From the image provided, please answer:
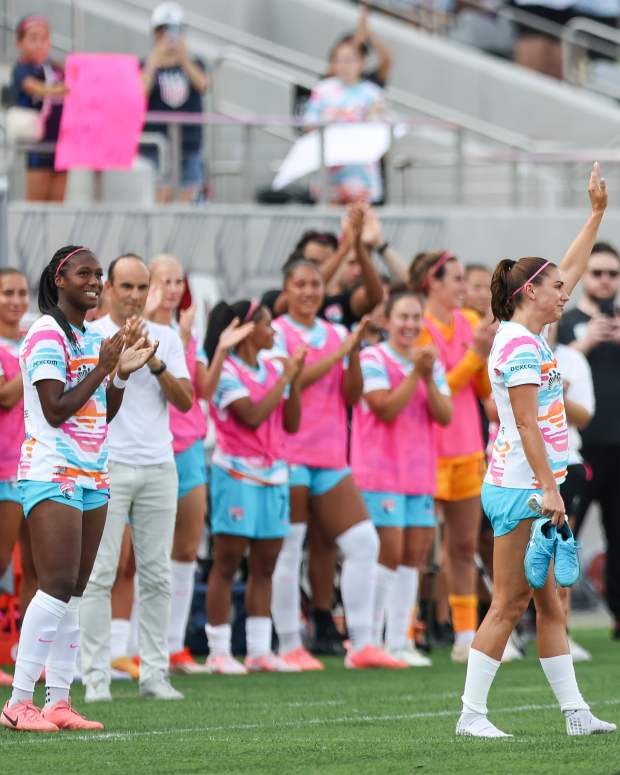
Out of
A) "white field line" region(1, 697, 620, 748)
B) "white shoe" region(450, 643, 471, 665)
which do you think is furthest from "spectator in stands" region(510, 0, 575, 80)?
"white field line" region(1, 697, 620, 748)

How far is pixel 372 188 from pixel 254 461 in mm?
5442

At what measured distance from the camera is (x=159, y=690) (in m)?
9.73

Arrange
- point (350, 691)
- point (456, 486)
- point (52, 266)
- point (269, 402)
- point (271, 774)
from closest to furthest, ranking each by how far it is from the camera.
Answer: point (271, 774), point (52, 266), point (350, 691), point (269, 402), point (456, 486)

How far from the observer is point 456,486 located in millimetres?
12086

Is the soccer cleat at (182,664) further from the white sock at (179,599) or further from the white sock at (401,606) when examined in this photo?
the white sock at (401,606)

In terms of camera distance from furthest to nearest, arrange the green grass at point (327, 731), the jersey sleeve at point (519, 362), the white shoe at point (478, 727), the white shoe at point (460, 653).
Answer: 1. the white shoe at point (460, 653)
2. the white shoe at point (478, 727)
3. the jersey sleeve at point (519, 362)
4. the green grass at point (327, 731)

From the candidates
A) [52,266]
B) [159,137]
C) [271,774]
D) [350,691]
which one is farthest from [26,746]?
[159,137]

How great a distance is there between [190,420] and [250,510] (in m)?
0.64

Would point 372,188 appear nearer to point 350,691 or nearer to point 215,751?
point 350,691

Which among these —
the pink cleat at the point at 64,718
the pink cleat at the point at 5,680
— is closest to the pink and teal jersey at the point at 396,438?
the pink cleat at the point at 5,680

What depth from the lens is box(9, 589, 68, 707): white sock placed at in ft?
26.2

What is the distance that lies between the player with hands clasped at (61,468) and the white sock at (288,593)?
337 centimetres

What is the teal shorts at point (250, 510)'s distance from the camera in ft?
36.8

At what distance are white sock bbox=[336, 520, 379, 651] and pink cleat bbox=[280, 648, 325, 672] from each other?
0.87ft
